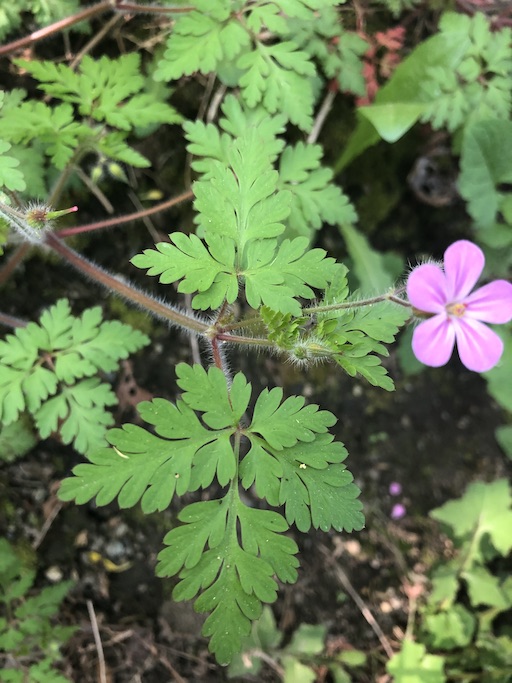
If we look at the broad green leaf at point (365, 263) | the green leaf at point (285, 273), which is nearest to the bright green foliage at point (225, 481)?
the green leaf at point (285, 273)

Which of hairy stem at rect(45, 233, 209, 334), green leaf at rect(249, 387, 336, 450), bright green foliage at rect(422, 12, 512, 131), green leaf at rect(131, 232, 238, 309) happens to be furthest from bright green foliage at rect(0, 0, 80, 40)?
green leaf at rect(249, 387, 336, 450)

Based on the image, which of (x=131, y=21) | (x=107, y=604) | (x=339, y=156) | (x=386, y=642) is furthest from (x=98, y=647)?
(x=131, y=21)

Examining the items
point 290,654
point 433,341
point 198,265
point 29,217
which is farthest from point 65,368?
point 290,654

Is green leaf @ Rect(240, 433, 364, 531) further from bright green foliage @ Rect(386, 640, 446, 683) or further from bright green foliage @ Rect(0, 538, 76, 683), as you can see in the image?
bright green foliage @ Rect(386, 640, 446, 683)

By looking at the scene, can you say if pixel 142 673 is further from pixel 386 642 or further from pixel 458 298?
pixel 458 298

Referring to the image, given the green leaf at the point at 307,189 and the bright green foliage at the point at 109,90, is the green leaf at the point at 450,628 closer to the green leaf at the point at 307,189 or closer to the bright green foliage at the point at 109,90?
the green leaf at the point at 307,189
